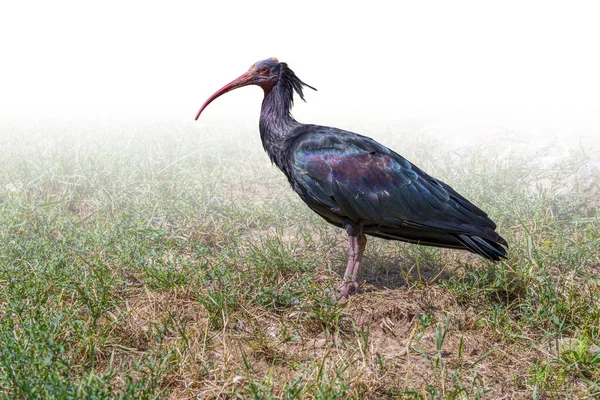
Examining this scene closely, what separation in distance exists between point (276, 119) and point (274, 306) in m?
1.51

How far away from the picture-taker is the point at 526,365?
120 inches

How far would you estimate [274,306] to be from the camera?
3.54m

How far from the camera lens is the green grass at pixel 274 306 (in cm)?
269

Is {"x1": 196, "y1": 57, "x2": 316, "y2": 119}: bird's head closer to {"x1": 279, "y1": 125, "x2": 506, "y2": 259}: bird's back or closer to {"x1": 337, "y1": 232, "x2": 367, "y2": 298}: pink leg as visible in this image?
{"x1": 279, "y1": 125, "x2": 506, "y2": 259}: bird's back

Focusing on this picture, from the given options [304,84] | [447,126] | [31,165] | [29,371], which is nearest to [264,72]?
[304,84]

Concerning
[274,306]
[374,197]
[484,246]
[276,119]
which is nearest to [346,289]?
[274,306]

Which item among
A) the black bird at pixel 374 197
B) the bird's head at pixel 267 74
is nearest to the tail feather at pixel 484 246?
the black bird at pixel 374 197

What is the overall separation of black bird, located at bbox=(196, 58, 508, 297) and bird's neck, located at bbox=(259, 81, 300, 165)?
0.15m

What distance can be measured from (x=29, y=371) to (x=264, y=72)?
2786 millimetres

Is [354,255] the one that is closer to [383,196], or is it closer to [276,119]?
[383,196]

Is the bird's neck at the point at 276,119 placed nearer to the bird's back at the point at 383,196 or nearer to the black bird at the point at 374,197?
the black bird at the point at 374,197

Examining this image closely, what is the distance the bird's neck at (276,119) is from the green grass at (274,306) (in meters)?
0.78

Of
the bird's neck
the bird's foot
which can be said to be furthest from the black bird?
the bird's neck

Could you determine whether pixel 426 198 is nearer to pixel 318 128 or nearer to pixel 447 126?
pixel 318 128
